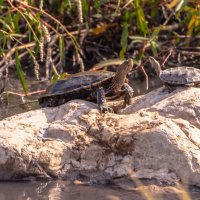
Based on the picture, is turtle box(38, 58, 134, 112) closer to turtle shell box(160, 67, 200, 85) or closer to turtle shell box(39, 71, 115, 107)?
turtle shell box(39, 71, 115, 107)

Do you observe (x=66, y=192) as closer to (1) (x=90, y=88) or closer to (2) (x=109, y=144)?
(2) (x=109, y=144)

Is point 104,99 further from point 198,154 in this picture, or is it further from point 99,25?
point 99,25

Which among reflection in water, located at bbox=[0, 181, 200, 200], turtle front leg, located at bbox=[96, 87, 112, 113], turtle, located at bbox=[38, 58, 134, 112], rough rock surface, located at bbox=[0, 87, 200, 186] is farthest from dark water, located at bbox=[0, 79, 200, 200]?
turtle, located at bbox=[38, 58, 134, 112]

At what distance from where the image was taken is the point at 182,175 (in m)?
4.42

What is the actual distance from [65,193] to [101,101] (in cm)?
101

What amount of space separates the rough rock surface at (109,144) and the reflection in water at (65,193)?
4.8 inches

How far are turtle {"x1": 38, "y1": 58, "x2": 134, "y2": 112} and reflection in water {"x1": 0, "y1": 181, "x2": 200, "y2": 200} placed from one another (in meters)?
0.95

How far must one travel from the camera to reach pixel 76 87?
5.25 metres

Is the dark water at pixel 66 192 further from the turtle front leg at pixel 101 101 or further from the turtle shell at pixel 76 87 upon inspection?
the turtle shell at pixel 76 87

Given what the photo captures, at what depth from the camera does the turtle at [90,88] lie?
5.25m

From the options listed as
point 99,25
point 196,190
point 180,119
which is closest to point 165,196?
point 196,190

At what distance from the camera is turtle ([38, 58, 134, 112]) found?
5.25 m

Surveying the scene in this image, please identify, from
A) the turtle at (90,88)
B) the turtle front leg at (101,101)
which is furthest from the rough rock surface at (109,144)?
the turtle at (90,88)

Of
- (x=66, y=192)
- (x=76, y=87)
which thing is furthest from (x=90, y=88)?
(x=66, y=192)
